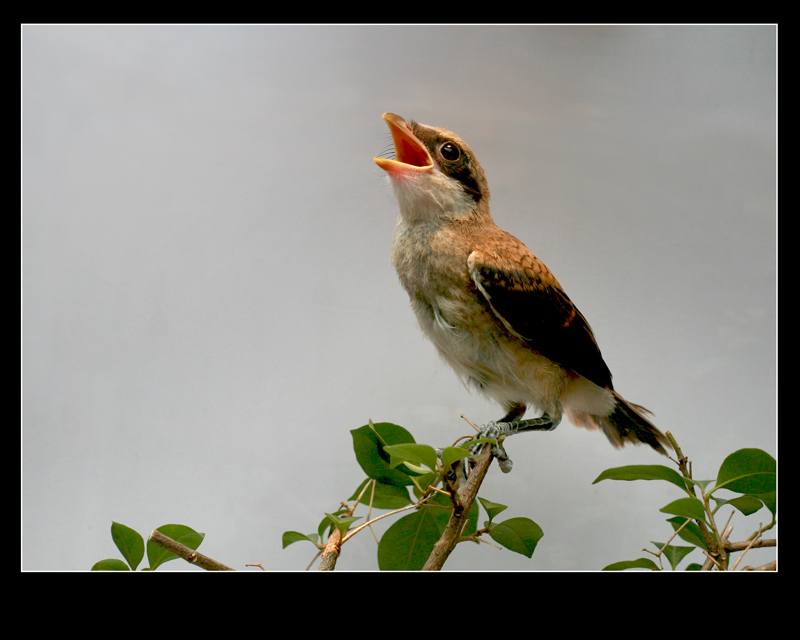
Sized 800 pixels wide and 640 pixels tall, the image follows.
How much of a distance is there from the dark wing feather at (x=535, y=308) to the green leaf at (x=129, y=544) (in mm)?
852

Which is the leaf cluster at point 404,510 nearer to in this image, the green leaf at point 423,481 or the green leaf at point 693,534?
the green leaf at point 423,481

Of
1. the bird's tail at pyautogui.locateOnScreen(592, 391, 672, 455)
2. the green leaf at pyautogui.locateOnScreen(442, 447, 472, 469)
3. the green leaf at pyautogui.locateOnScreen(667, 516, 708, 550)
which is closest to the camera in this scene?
the green leaf at pyautogui.locateOnScreen(442, 447, 472, 469)

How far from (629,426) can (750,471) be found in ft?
0.95

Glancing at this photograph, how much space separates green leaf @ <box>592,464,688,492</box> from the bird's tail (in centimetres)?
21

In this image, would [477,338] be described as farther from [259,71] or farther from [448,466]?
[259,71]

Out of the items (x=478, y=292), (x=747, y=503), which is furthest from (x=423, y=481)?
(x=747, y=503)

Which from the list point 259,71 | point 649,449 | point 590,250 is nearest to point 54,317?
point 259,71

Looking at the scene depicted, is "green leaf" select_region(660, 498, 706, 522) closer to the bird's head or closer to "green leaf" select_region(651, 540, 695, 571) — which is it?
"green leaf" select_region(651, 540, 695, 571)

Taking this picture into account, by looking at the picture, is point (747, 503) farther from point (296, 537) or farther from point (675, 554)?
point (296, 537)

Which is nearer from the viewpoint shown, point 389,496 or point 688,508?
point 688,508

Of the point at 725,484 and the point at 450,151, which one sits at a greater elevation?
the point at 450,151

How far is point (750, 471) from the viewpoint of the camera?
43.2 inches

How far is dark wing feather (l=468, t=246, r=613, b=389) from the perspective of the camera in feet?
3.71

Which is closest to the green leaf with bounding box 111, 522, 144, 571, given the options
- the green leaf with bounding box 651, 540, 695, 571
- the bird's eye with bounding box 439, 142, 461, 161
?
the bird's eye with bounding box 439, 142, 461, 161
